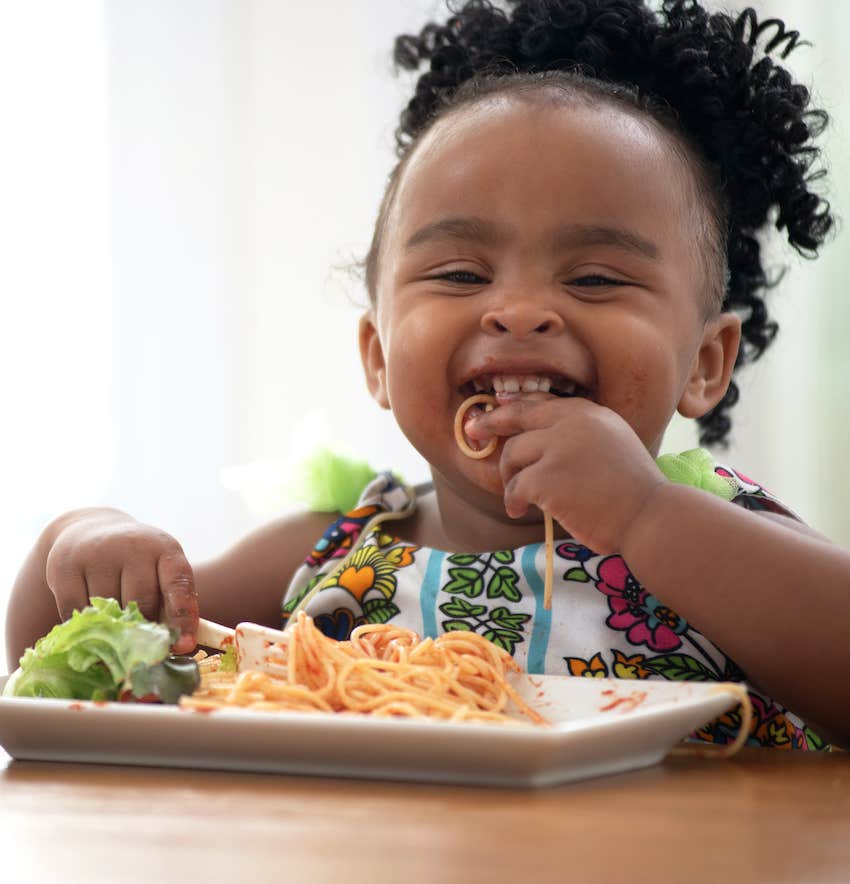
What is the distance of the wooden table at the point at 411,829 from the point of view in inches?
22.4

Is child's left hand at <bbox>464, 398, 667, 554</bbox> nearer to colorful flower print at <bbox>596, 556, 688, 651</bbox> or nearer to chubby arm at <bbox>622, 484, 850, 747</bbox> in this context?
chubby arm at <bbox>622, 484, 850, 747</bbox>

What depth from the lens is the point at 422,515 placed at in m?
1.58

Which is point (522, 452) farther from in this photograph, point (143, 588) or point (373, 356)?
point (373, 356)

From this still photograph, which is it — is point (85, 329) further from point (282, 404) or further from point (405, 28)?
point (405, 28)

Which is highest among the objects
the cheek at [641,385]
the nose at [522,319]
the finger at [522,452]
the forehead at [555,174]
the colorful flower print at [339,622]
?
the forehead at [555,174]

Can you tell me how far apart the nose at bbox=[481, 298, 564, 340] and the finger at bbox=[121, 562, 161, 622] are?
40 cm

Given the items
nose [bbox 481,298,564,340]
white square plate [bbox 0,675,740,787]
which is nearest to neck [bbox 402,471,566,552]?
nose [bbox 481,298,564,340]

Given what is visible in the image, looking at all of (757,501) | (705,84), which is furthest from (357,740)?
(705,84)

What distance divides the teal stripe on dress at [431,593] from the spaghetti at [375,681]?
0.95ft

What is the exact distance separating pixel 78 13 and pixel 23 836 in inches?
103

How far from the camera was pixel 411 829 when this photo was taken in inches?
25.2

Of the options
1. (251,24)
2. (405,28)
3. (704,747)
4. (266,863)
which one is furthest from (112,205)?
(266,863)

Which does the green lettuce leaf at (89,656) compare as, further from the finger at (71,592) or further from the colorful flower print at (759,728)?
the colorful flower print at (759,728)

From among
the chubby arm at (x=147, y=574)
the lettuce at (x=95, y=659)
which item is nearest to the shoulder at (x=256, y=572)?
the chubby arm at (x=147, y=574)
